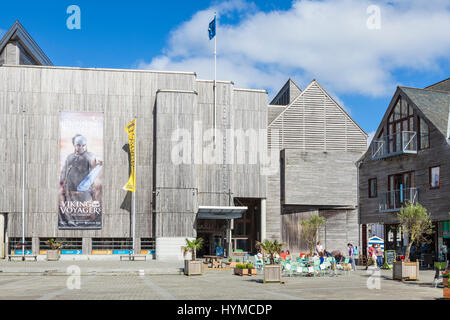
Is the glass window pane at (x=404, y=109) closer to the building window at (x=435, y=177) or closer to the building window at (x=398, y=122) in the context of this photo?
A: the building window at (x=398, y=122)

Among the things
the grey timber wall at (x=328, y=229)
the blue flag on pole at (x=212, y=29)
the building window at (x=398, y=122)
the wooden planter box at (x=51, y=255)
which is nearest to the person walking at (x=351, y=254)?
the building window at (x=398, y=122)

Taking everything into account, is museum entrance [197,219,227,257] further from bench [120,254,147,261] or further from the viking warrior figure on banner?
the viking warrior figure on banner

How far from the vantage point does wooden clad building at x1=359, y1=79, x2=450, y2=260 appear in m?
33.1

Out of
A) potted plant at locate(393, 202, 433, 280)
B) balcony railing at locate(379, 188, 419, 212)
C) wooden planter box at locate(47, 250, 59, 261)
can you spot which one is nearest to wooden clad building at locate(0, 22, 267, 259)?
wooden planter box at locate(47, 250, 59, 261)

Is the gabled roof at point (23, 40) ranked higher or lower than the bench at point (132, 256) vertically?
higher

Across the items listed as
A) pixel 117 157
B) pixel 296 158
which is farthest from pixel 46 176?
pixel 296 158

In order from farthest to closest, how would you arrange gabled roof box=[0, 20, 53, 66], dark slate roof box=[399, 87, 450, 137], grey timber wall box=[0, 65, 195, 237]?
gabled roof box=[0, 20, 53, 66] → grey timber wall box=[0, 65, 195, 237] → dark slate roof box=[399, 87, 450, 137]

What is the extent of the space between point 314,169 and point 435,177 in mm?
22619

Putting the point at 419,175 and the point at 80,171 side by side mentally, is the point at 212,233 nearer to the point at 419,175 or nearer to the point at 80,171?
the point at 80,171

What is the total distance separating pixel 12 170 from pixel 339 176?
29.9 m

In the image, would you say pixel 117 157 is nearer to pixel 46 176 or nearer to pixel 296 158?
pixel 46 176

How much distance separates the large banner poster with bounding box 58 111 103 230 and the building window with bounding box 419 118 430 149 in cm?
2708

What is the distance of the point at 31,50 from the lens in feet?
185

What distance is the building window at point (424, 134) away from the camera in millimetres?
33984
